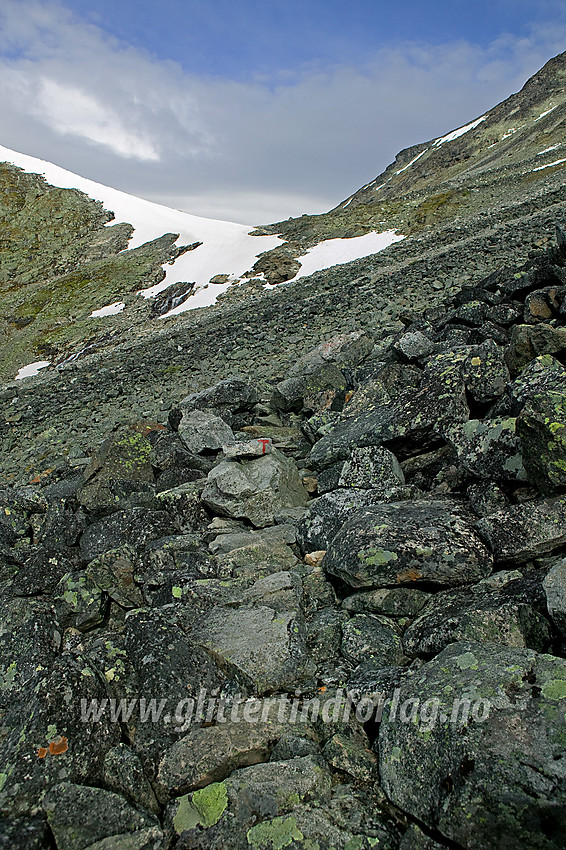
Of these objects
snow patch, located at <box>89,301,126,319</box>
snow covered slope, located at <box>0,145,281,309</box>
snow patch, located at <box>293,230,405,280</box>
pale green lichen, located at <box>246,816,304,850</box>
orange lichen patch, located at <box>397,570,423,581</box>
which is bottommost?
pale green lichen, located at <box>246,816,304,850</box>

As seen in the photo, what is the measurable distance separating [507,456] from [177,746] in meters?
5.30

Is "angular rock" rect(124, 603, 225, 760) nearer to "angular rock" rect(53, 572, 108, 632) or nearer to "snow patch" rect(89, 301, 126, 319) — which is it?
"angular rock" rect(53, 572, 108, 632)

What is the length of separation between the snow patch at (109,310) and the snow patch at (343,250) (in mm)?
16544

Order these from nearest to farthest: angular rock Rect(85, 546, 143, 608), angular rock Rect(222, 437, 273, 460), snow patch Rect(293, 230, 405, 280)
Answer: angular rock Rect(85, 546, 143, 608)
angular rock Rect(222, 437, 273, 460)
snow patch Rect(293, 230, 405, 280)

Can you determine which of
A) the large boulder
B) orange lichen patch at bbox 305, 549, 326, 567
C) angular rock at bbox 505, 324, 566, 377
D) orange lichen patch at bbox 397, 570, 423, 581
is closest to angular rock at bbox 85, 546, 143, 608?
orange lichen patch at bbox 305, 549, 326, 567

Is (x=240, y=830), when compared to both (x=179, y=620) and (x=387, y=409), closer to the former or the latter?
(x=179, y=620)

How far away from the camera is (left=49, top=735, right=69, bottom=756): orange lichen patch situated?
4438mm

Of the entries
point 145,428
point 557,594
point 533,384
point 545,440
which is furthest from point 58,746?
point 145,428

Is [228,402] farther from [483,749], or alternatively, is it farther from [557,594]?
[483,749]

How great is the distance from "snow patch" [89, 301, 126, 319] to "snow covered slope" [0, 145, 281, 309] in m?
1.08

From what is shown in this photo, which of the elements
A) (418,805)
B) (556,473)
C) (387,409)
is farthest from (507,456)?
(418,805)

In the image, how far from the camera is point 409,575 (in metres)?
5.93

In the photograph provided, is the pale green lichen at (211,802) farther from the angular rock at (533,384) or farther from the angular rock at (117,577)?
the angular rock at (533,384)

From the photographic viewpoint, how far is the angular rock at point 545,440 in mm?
6043
